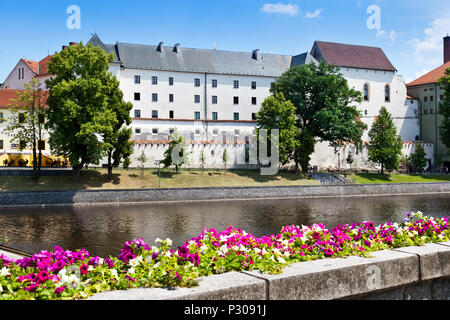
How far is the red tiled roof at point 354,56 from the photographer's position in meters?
89.9

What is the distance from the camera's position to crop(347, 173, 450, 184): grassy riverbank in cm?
6569

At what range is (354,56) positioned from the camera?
92.9 meters

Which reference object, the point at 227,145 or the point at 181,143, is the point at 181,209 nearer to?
the point at 181,143

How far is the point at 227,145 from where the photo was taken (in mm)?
69562

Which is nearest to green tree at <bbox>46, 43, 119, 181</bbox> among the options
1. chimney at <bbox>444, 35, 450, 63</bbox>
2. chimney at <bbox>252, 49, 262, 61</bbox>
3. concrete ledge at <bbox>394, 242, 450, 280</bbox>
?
concrete ledge at <bbox>394, 242, 450, 280</bbox>

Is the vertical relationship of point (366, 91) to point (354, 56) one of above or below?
below

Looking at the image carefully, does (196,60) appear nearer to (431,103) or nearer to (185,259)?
(431,103)

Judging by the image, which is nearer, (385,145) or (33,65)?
(385,145)

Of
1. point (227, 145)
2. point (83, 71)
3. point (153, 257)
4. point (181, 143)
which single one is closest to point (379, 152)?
point (227, 145)

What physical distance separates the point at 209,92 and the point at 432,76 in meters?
51.7

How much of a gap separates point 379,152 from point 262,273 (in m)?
70.8

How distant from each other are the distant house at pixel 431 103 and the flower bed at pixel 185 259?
3585 inches

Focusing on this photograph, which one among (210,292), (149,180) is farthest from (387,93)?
(210,292)
